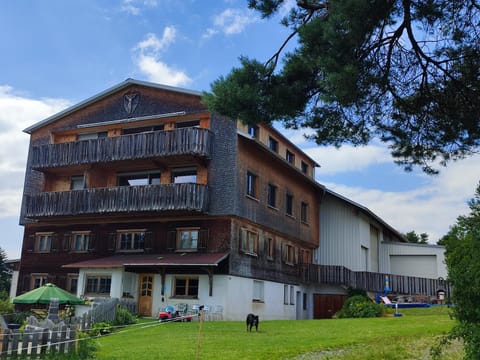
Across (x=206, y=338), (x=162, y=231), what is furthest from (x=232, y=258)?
(x=206, y=338)

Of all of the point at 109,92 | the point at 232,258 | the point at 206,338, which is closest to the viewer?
the point at 206,338

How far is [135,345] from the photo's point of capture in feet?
47.2

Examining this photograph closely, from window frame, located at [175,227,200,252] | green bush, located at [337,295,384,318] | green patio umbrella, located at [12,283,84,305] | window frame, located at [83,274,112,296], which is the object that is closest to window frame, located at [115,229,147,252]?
window frame, located at [83,274,112,296]

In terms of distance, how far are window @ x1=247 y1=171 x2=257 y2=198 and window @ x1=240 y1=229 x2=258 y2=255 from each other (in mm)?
2080

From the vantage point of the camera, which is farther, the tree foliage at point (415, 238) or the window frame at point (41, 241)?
the tree foliage at point (415, 238)

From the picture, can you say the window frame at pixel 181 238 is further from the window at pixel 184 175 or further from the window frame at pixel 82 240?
the window frame at pixel 82 240

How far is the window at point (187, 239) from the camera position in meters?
28.2

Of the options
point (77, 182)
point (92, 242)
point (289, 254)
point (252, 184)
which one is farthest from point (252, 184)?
point (77, 182)

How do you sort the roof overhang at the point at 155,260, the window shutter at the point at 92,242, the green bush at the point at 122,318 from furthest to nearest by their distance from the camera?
the window shutter at the point at 92,242
the roof overhang at the point at 155,260
the green bush at the point at 122,318

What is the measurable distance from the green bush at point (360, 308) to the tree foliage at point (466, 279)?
68.4 ft

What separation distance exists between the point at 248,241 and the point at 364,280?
29.6ft

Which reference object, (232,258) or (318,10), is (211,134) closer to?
(232,258)

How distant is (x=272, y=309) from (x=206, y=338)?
15.3 m

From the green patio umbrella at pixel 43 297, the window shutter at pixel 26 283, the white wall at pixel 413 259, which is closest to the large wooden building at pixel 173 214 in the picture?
the window shutter at pixel 26 283
